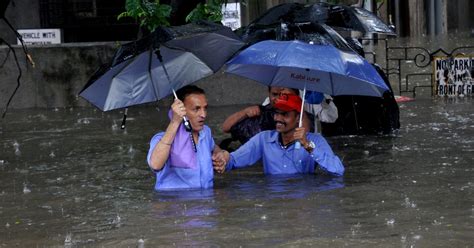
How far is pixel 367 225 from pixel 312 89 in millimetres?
2451

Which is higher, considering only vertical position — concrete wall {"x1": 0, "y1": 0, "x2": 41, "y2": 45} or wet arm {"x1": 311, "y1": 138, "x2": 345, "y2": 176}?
concrete wall {"x1": 0, "y1": 0, "x2": 41, "y2": 45}

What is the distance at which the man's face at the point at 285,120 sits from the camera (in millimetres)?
9375

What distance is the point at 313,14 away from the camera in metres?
11.7

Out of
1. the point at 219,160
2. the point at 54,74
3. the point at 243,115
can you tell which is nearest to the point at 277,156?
the point at 219,160

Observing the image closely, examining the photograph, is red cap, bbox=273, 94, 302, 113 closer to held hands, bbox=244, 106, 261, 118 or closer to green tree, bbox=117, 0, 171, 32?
held hands, bbox=244, 106, 261, 118

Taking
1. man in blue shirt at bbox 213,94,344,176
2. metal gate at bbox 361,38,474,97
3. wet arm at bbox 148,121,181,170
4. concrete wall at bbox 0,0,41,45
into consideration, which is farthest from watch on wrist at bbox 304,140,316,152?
A: concrete wall at bbox 0,0,41,45

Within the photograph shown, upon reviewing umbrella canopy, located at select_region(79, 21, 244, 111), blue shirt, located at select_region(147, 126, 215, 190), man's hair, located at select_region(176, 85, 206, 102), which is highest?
umbrella canopy, located at select_region(79, 21, 244, 111)

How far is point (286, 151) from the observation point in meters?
9.59

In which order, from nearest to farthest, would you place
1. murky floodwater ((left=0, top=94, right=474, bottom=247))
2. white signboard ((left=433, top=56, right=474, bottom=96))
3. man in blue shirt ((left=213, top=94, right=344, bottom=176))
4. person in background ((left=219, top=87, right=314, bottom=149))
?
murky floodwater ((left=0, top=94, right=474, bottom=247)), man in blue shirt ((left=213, top=94, right=344, bottom=176)), person in background ((left=219, top=87, right=314, bottom=149)), white signboard ((left=433, top=56, right=474, bottom=96))

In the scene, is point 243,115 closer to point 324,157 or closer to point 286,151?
point 286,151

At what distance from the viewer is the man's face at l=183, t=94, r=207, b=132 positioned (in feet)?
29.0

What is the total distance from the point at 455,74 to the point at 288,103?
876 centimetres

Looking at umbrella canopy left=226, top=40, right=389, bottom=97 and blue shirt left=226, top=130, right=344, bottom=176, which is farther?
blue shirt left=226, top=130, right=344, bottom=176

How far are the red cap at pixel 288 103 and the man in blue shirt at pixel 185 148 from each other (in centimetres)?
65
